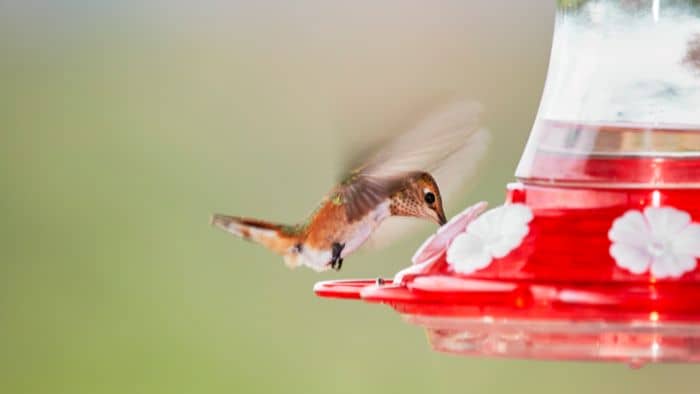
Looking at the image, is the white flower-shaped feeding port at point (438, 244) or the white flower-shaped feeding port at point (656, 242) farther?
the white flower-shaped feeding port at point (438, 244)

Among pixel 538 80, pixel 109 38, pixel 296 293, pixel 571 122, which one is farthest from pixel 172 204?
pixel 571 122

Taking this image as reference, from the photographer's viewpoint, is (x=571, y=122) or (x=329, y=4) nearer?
(x=571, y=122)

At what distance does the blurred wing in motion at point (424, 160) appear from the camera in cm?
316

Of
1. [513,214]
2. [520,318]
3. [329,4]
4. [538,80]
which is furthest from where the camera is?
[329,4]

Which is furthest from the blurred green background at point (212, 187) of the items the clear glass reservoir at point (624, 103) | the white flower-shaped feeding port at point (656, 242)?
the white flower-shaped feeding port at point (656, 242)

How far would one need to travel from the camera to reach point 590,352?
2.45 m

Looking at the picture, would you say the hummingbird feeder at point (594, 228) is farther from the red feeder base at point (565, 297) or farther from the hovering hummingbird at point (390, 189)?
the hovering hummingbird at point (390, 189)

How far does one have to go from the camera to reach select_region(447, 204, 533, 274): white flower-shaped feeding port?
2.49m

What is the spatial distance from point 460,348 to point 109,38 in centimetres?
511

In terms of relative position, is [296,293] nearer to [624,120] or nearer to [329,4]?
[329,4]

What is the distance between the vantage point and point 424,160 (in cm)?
322

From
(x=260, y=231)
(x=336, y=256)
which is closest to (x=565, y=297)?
(x=336, y=256)

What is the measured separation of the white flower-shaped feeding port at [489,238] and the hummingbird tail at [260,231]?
1.00m

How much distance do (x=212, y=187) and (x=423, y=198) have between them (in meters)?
3.27
